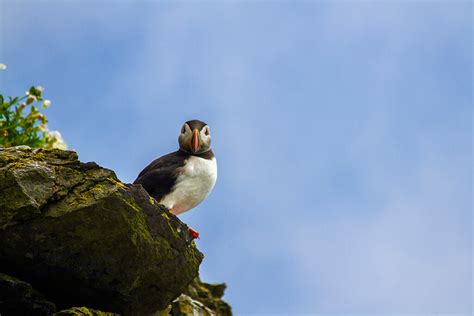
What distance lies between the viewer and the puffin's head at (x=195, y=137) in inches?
481

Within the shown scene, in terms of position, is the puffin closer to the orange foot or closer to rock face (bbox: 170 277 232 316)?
the orange foot

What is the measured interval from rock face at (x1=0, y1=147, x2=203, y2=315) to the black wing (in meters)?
1.73

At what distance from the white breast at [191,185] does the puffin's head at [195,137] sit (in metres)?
0.21

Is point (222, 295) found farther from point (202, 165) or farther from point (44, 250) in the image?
point (44, 250)

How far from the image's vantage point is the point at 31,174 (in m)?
9.11

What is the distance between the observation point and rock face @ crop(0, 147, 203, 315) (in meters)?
9.00

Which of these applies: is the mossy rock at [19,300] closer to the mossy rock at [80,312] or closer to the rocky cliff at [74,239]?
the rocky cliff at [74,239]

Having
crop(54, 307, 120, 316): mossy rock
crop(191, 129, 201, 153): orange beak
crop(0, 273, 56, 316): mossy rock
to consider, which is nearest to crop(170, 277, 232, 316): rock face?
crop(191, 129, 201, 153): orange beak

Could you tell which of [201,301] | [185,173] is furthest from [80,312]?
[201,301]

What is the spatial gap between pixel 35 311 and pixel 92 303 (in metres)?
0.97

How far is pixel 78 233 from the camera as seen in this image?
358 inches

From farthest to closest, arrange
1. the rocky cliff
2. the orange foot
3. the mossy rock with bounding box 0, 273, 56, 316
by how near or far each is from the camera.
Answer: the orange foot
the rocky cliff
the mossy rock with bounding box 0, 273, 56, 316

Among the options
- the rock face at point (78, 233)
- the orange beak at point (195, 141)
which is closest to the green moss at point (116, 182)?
the rock face at point (78, 233)

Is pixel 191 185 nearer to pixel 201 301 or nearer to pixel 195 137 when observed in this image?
pixel 195 137
